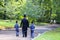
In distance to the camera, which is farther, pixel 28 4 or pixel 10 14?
pixel 10 14

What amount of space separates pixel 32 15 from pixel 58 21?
1933cm

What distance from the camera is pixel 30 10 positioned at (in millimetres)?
51562

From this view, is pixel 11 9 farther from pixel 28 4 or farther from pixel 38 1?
pixel 38 1

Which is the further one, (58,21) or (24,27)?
(58,21)

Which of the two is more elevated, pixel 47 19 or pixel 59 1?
pixel 59 1

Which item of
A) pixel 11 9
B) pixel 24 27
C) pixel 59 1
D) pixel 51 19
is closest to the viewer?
pixel 24 27

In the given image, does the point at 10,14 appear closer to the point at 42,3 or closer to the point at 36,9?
the point at 36,9

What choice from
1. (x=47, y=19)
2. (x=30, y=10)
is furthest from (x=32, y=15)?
(x=47, y=19)

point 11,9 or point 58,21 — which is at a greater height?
point 11,9

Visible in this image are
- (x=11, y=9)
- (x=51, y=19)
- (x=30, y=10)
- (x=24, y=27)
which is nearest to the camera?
(x=24, y=27)

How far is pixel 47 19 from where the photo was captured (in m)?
66.3

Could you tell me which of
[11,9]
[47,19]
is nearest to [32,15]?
[11,9]

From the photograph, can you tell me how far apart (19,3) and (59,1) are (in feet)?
98.6

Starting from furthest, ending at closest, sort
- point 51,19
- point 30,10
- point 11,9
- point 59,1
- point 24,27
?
point 51,19 < point 11,9 < point 30,10 < point 59,1 < point 24,27
